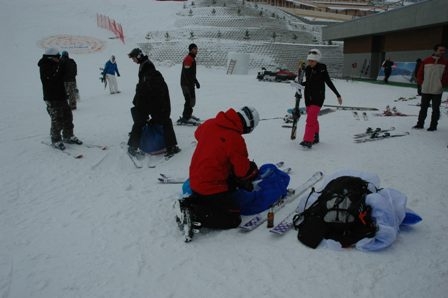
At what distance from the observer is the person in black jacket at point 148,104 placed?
6527mm

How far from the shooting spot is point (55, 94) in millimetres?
6746

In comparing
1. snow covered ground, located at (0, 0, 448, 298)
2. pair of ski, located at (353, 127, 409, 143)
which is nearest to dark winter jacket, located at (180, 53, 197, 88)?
snow covered ground, located at (0, 0, 448, 298)

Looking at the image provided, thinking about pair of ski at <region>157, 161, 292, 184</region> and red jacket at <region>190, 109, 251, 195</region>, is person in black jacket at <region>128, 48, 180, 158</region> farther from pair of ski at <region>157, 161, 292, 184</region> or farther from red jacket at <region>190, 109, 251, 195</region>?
red jacket at <region>190, 109, 251, 195</region>

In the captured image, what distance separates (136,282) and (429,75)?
296 inches

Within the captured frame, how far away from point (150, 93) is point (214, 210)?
3.47 meters

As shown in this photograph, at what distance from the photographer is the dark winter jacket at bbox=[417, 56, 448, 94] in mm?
7598

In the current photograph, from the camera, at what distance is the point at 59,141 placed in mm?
7047

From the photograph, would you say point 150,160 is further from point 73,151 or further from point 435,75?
point 435,75

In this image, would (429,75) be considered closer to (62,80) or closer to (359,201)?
(359,201)

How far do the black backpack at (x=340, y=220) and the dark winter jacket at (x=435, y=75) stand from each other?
5395 mm

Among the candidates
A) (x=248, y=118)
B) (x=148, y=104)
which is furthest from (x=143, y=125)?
(x=248, y=118)

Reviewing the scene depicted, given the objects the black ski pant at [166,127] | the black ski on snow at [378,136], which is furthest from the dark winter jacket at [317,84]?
the black ski pant at [166,127]

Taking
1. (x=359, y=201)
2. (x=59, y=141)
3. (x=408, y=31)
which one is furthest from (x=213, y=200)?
(x=408, y=31)

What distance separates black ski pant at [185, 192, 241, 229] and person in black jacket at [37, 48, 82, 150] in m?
4.30
